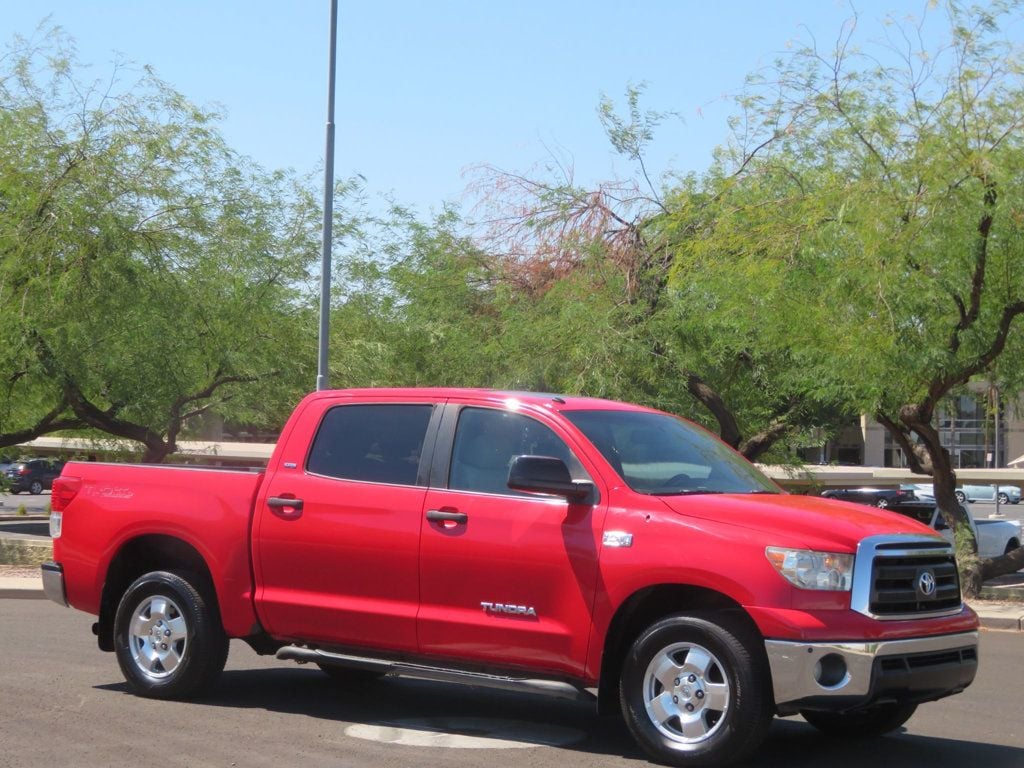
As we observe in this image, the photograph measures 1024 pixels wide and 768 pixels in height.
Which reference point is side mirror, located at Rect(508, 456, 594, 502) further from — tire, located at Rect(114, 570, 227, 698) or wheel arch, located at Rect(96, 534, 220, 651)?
wheel arch, located at Rect(96, 534, 220, 651)

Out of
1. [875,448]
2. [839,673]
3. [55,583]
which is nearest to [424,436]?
[839,673]

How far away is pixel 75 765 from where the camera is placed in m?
6.76

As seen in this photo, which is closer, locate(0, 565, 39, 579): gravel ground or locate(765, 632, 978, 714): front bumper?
locate(765, 632, 978, 714): front bumper

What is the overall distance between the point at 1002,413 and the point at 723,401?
14.9 feet

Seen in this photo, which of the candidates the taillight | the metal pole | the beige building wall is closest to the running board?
the taillight

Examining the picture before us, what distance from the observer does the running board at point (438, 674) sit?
23.4ft

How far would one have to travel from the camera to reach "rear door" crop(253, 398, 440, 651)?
25.4 ft

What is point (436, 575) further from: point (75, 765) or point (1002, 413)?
point (1002, 413)

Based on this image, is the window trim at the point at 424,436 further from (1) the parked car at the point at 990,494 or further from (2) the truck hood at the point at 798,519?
(1) the parked car at the point at 990,494

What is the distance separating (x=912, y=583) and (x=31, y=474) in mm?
57142

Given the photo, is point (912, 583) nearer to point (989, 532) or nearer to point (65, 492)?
point (65, 492)

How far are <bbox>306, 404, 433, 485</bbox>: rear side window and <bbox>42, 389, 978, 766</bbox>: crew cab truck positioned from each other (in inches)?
0.6

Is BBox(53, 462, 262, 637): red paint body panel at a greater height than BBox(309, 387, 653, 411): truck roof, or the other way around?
BBox(309, 387, 653, 411): truck roof

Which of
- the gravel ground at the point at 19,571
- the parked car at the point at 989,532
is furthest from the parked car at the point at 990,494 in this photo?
the gravel ground at the point at 19,571
